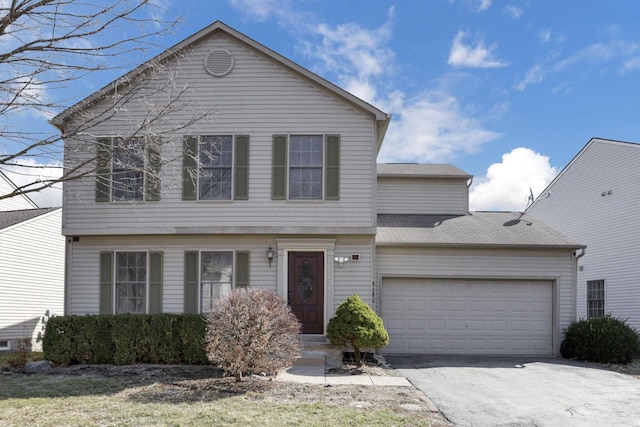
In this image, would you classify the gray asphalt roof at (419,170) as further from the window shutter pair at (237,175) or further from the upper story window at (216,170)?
the upper story window at (216,170)

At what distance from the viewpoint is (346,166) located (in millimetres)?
12500

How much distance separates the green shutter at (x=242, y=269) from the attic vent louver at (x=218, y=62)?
4350 millimetres

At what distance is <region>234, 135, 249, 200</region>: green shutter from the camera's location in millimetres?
12500

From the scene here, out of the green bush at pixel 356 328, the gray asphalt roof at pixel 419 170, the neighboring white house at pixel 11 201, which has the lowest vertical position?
the green bush at pixel 356 328

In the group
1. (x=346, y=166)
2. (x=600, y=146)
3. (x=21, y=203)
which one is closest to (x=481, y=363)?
(x=346, y=166)

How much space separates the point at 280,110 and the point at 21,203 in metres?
17.0

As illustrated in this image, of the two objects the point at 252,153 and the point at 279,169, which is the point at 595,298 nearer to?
the point at 279,169

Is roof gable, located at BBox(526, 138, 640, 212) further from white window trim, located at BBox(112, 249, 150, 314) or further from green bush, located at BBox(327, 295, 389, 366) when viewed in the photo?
white window trim, located at BBox(112, 249, 150, 314)

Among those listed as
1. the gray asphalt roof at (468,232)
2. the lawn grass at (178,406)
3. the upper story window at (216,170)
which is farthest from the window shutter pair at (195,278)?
the gray asphalt roof at (468,232)

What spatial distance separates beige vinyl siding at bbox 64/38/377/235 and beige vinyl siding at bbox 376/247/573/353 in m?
2.33

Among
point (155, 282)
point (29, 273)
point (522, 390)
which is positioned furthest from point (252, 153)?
point (29, 273)

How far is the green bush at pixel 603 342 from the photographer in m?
13.0

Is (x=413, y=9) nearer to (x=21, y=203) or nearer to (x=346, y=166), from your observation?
(x=346, y=166)

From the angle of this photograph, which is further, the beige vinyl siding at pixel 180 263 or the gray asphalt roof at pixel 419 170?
the gray asphalt roof at pixel 419 170
